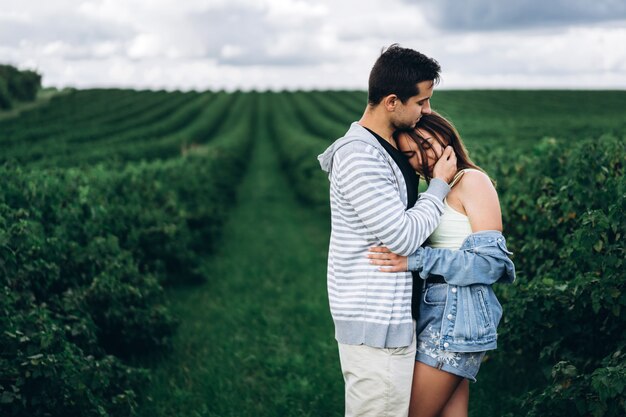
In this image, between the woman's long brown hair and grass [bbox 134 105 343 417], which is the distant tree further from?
the woman's long brown hair

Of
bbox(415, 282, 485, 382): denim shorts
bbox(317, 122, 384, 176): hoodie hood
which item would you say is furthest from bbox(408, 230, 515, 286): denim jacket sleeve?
bbox(317, 122, 384, 176): hoodie hood

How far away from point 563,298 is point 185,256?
6722 mm

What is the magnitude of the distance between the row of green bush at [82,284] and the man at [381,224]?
199 centimetres

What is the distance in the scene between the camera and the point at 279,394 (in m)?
5.63

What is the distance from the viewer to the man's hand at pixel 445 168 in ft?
9.36

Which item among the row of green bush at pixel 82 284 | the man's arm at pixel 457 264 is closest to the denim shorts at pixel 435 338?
the man's arm at pixel 457 264

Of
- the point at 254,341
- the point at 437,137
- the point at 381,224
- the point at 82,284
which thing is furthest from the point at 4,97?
the point at 381,224

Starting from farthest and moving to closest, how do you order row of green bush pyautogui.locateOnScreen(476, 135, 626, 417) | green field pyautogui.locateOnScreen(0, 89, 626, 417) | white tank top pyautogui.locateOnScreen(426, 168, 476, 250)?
green field pyautogui.locateOnScreen(0, 89, 626, 417) < row of green bush pyautogui.locateOnScreen(476, 135, 626, 417) < white tank top pyautogui.locateOnScreen(426, 168, 476, 250)

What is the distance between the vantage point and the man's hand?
2.85m

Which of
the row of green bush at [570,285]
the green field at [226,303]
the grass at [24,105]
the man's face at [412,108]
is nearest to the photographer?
the man's face at [412,108]

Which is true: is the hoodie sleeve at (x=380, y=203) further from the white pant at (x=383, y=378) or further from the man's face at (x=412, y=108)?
the white pant at (x=383, y=378)

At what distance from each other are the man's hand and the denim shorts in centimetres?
48

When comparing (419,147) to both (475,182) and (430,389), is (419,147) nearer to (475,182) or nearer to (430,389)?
(475,182)

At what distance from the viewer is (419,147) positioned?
9.45 feet
